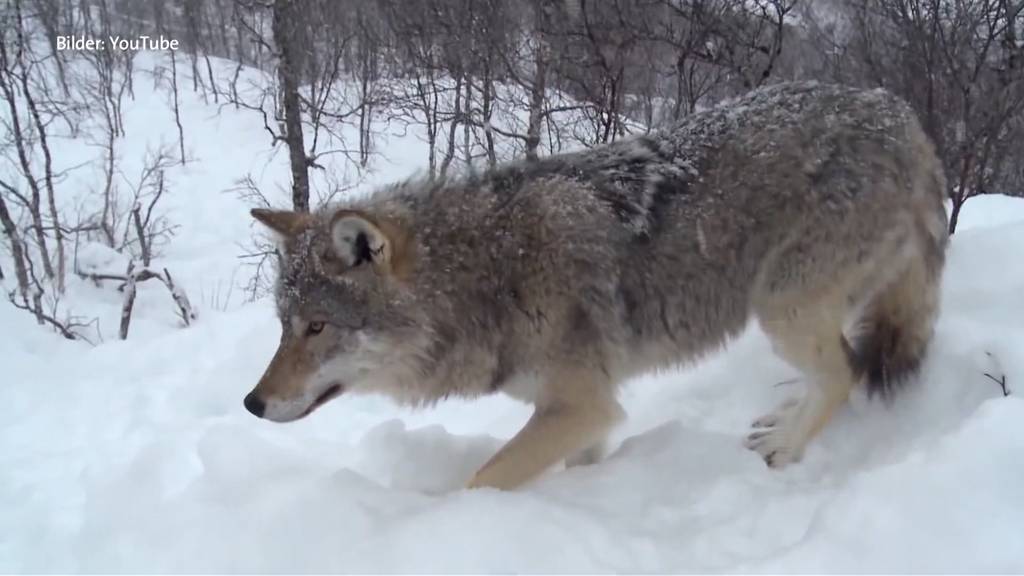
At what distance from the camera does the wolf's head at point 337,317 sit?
9.88 feet

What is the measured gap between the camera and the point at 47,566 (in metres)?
2.68

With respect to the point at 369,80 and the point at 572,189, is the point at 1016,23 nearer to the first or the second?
the point at 572,189

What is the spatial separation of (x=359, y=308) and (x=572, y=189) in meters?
1.14

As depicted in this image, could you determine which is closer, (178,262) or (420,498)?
(420,498)

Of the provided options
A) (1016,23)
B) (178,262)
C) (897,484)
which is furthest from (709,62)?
(178,262)

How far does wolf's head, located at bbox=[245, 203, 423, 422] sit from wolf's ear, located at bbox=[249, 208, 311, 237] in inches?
6.7

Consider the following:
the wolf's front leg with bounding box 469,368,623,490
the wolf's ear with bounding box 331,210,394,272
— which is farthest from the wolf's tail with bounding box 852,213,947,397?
the wolf's ear with bounding box 331,210,394,272

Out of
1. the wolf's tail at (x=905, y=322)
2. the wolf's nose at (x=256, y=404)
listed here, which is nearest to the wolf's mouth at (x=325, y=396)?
the wolf's nose at (x=256, y=404)

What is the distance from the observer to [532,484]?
10.1ft

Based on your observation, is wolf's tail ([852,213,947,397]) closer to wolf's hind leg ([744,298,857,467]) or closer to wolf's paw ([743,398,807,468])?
wolf's hind leg ([744,298,857,467])

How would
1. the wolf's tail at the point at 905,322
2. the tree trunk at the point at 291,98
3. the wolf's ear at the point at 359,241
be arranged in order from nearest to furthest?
1. the wolf's ear at the point at 359,241
2. the wolf's tail at the point at 905,322
3. the tree trunk at the point at 291,98

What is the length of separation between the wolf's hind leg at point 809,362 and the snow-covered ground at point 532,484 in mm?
118

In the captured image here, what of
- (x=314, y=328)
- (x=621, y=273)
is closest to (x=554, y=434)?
(x=621, y=273)

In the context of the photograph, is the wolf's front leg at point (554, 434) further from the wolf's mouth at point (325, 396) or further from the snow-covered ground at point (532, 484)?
the wolf's mouth at point (325, 396)
